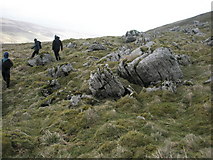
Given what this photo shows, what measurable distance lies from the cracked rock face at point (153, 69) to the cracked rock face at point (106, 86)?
8.98 feet

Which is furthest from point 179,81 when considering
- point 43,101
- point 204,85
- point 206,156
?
point 43,101

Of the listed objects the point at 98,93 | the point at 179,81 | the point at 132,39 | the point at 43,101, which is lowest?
the point at 43,101

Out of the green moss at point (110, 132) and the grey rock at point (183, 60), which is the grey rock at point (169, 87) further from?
the grey rock at point (183, 60)

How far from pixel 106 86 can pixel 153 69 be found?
5.81m

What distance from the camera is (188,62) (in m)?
24.9

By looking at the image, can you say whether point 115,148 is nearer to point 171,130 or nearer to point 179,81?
point 171,130

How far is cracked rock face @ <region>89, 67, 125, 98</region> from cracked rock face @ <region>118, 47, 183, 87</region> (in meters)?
2.74

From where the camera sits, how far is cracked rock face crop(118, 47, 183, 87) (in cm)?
1795

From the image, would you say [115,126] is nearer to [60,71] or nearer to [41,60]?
[60,71]

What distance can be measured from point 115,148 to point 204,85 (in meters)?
12.0

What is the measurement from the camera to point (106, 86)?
16969 millimetres

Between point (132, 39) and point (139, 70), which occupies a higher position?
point (132, 39)

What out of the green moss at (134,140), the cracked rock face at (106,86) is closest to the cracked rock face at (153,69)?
the cracked rock face at (106,86)

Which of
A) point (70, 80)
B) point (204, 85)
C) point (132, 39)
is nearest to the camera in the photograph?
point (204, 85)
